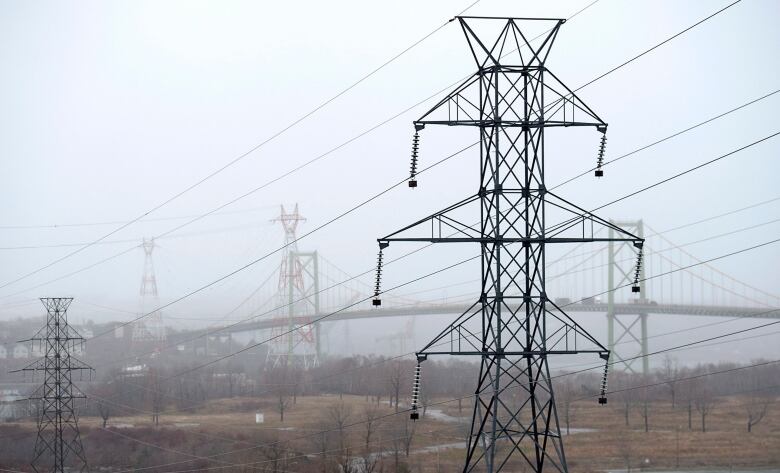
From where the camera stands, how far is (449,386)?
53.6m

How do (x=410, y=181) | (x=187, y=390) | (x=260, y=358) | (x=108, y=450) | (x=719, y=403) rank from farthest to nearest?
(x=260, y=358)
(x=187, y=390)
(x=719, y=403)
(x=108, y=450)
(x=410, y=181)

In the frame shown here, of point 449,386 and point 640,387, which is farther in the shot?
point 449,386

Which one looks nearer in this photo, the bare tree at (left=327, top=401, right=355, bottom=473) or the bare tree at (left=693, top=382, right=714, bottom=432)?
the bare tree at (left=327, top=401, right=355, bottom=473)

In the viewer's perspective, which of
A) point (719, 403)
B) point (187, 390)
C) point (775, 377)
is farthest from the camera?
point (187, 390)

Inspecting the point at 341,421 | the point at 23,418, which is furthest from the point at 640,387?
the point at 23,418

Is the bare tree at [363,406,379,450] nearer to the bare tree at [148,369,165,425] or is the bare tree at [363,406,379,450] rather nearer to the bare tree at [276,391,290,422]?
the bare tree at [276,391,290,422]

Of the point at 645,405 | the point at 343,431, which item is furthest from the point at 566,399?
the point at 343,431

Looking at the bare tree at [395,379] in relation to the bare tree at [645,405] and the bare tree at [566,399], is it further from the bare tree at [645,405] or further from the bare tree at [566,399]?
the bare tree at [645,405]

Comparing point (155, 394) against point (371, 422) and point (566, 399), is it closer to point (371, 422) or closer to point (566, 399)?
point (371, 422)

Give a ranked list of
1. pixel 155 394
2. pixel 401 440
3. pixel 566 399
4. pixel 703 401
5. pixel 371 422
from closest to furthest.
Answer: pixel 401 440 → pixel 371 422 → pixel 566 399 → pixel 703 401 → pixel 155 394

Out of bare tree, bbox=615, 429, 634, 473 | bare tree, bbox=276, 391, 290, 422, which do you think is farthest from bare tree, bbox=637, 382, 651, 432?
bare tree, bbox=276, 391, 290, 422

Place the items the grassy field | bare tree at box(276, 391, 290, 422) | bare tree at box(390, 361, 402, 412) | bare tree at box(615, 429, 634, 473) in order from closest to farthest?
the grassy field → bare tree at box(615, 429, 634, 473) → bare tree at box(390, 361, 402, 412) → bare tree at box(276, 391, 290, 422)

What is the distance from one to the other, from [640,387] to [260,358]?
4370cm

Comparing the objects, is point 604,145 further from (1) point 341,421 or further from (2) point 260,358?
(2) point 260,358
